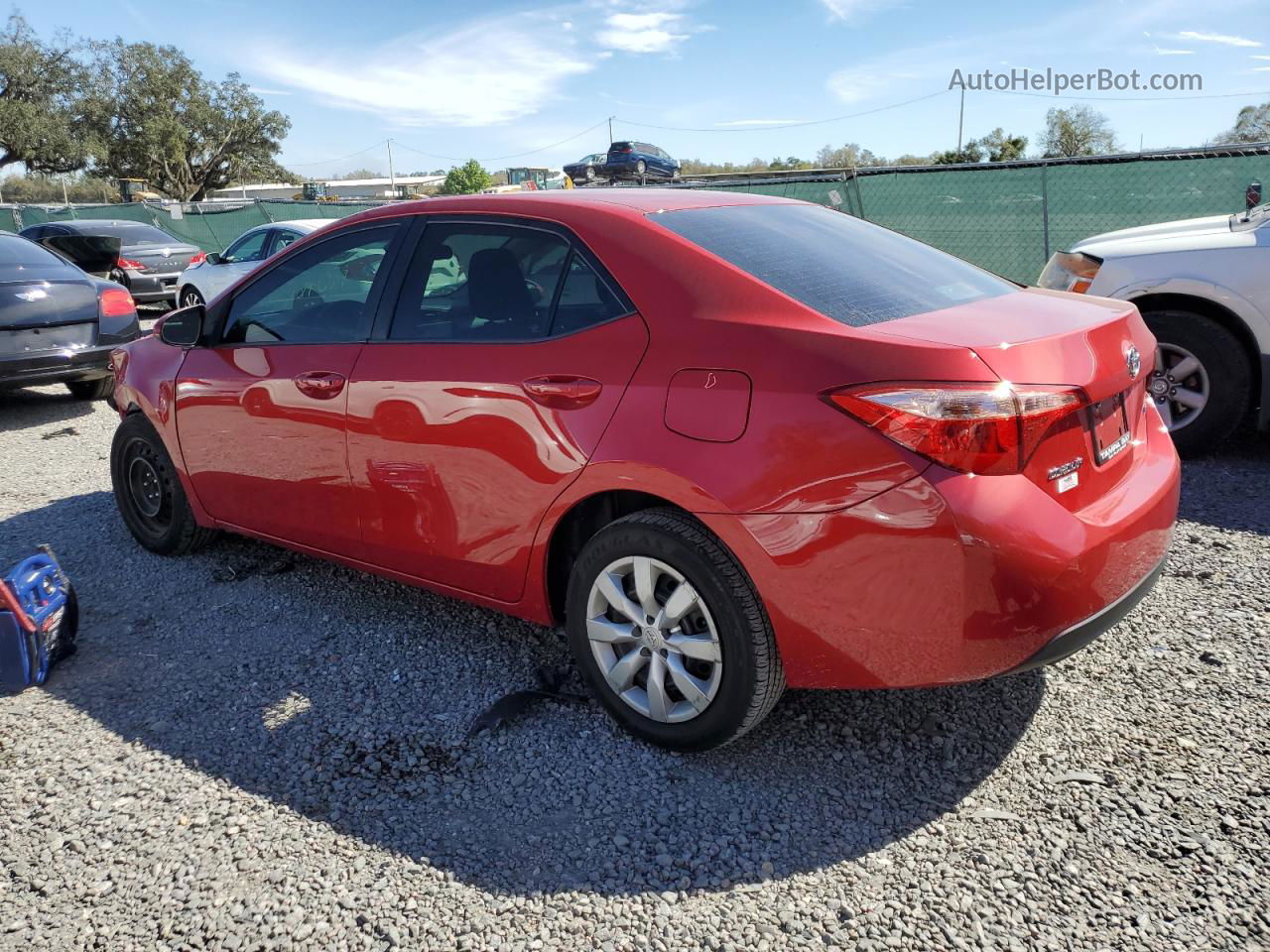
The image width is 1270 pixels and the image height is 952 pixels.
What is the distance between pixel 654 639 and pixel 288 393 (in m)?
1.86

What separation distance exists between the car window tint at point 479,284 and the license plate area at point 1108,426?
1.61 m

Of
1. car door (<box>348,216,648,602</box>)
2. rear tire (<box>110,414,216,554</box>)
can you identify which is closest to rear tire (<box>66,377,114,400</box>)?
rear tire (<box>110,414,216,554</box>)

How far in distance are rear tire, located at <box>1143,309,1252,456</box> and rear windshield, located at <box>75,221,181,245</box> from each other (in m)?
14.5

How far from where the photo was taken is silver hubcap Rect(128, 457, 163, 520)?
15.3 feet

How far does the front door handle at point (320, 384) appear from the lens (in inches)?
136

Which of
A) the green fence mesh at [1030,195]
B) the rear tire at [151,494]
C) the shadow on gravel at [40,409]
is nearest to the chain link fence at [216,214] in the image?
the shadow on gravel at [40,409]

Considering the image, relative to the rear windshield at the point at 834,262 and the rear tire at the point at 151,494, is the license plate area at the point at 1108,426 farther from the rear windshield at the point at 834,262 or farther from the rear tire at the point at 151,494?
the rear tire at the point at 151,494

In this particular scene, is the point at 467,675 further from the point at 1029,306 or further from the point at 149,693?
the point at 1029,306

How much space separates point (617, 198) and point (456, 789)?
1.98 meters

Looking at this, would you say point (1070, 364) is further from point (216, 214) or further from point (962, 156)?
point (962, 156)

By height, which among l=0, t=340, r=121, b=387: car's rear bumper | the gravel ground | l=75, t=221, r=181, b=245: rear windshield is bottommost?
the gravel ground

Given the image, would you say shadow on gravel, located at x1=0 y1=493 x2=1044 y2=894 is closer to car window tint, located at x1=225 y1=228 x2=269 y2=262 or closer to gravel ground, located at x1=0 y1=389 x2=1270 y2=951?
gravel ground, located at x1=0 y1=389 x2=1270 y2=951

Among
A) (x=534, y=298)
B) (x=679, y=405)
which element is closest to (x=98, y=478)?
(x=534, y=298)

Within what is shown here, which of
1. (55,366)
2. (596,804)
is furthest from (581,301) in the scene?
(55,366)
